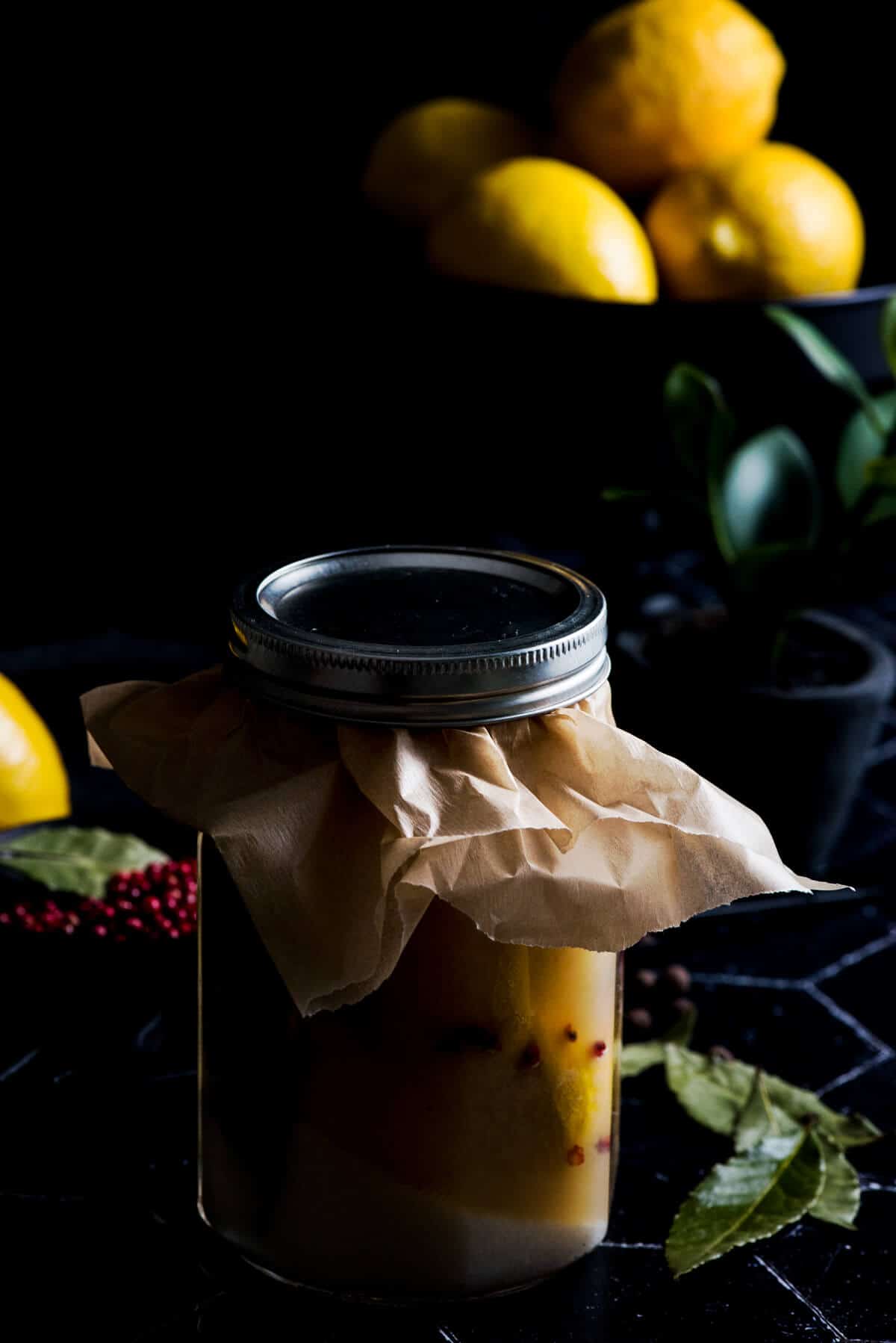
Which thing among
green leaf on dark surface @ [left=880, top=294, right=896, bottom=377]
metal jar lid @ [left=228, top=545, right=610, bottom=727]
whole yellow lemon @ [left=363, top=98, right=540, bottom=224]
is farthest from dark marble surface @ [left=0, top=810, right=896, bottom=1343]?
whole yellow lemon @ [left=363, top=98, right=540, bottom=224]

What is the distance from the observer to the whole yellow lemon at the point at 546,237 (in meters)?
0.66

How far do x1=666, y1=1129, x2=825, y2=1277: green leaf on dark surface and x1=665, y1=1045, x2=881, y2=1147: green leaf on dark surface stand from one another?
0.06 feet

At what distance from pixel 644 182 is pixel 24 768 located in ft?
1.29

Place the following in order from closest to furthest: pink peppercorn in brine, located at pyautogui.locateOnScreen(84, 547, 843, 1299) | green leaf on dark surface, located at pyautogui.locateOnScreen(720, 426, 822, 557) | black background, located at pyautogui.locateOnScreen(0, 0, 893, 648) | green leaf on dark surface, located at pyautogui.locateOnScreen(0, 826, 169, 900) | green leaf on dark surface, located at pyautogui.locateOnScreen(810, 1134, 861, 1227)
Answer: pink peppercorn in brine, located at pyautogui.locateOnScreen(84, 547, 843, 1299) → green leaf on dark surface, located at pyautogui.locateOnScreen(810, 1134, 861, 1227) → green leaf on dark surface, located at pyautogui.locateOnScreen(0, 826, 169, 900) → green leaf on dark surface, located at pyautogui.locateOnScreen(720, 426, 822, 557) → black background, located at pyautogui.locateOnScreen(0, 0, 893, 648)

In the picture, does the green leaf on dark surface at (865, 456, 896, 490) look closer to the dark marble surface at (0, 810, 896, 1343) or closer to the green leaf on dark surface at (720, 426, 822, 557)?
the green leaf on dark surface at (720, 426, 822, 557)

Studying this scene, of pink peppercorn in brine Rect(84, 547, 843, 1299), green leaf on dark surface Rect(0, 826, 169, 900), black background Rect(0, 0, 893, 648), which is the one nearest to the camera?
pink peppercorn in brine Rect(84, 547, 843, 1299)

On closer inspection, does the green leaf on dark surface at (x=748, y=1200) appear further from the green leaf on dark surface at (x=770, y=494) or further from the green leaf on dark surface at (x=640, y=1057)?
the green leaf on dark surface at (x=770, y=494)

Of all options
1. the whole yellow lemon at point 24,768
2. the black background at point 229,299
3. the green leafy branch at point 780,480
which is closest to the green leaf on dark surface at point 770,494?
the green leafy branch at point 780,480

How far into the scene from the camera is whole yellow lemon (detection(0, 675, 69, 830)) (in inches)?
25.1

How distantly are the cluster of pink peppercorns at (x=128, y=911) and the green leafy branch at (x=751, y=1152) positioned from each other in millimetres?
181

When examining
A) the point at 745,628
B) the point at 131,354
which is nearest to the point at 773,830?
the point at 745,628

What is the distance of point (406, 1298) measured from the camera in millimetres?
465

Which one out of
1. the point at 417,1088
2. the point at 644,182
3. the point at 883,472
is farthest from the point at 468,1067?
the point at 644,182

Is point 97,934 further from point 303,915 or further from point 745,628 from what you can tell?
point 745,628
